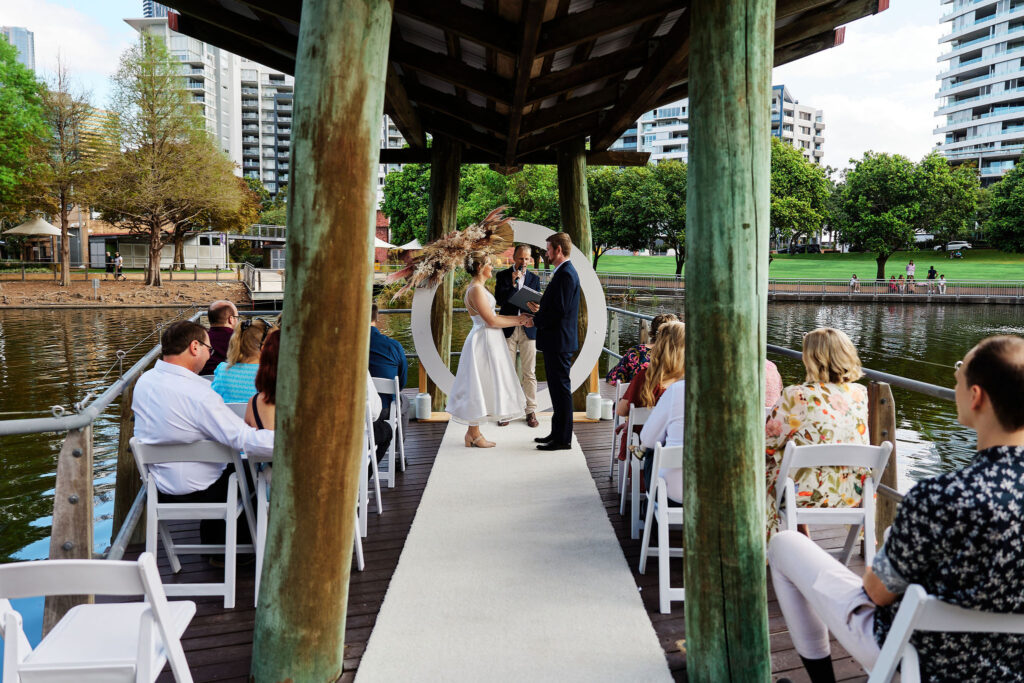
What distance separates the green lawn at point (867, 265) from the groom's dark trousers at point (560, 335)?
53177 mm

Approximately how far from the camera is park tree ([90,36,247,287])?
35.6 m

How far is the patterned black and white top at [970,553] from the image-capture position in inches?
71.4

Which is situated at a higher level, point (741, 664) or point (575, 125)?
point (575, 125)

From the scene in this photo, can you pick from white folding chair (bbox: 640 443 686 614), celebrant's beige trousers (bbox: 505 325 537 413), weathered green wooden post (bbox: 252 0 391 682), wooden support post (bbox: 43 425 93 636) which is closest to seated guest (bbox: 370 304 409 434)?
celebrant's beige trousers (bbox: 505 325 537 413)

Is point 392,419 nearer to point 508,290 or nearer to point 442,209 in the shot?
point 508,290

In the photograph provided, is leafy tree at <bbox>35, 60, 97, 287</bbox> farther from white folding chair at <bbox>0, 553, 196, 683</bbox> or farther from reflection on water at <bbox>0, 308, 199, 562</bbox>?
white folding chair at <bbox>0, 553, 196, 683</bbox>

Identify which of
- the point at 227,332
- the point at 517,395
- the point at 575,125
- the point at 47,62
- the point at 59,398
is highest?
the point at 47,62

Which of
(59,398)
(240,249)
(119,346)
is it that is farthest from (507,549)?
(240,249)

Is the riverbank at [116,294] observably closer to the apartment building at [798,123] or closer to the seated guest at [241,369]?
the seated guest at [241,369]

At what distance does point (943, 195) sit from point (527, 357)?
5904cm

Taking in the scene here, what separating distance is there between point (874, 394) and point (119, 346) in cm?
2169

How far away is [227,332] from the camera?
5664mm

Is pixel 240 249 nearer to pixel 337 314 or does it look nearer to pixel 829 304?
pixel 829 304

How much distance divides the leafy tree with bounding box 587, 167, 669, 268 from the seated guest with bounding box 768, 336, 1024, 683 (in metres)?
49.0
